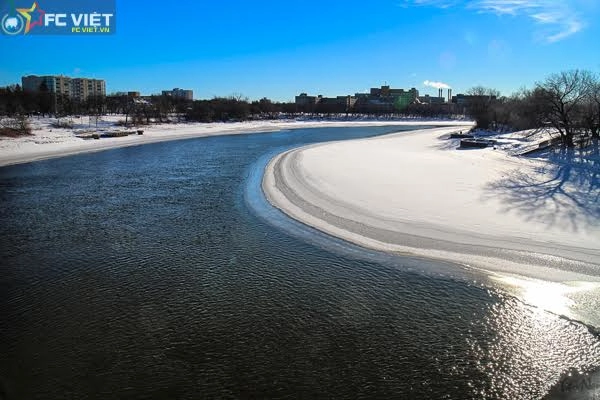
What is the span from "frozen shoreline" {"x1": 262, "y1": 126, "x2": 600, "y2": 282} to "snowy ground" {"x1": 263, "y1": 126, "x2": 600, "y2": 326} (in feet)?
0.09

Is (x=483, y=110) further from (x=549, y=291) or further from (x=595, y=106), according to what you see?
(x=549, y=291)

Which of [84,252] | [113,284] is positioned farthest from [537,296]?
[84,252]

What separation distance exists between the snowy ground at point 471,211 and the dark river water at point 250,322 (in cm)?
104

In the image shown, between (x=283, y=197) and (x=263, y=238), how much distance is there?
525 cm

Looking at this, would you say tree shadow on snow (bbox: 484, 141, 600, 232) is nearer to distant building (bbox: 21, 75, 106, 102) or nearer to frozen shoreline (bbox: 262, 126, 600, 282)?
frozen shoreline (bbox: 262, 126, 600, 282)

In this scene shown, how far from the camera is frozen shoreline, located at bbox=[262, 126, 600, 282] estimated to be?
10.5 m

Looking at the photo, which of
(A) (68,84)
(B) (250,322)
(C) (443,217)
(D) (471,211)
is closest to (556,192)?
(D) (471,211)

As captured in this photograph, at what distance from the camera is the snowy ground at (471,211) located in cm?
1009

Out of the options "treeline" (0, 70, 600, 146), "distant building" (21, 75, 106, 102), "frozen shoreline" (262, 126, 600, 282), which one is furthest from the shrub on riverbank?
"distant building" (21, 75, 106, 102)

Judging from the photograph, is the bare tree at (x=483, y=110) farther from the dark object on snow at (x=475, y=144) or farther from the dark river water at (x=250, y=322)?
the dark river water at (x=250, y=322)

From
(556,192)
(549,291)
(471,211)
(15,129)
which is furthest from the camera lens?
(15,129)

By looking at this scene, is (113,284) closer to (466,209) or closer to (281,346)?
(281,346)

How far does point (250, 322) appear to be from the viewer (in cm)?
775

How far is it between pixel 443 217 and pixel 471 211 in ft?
4.30
